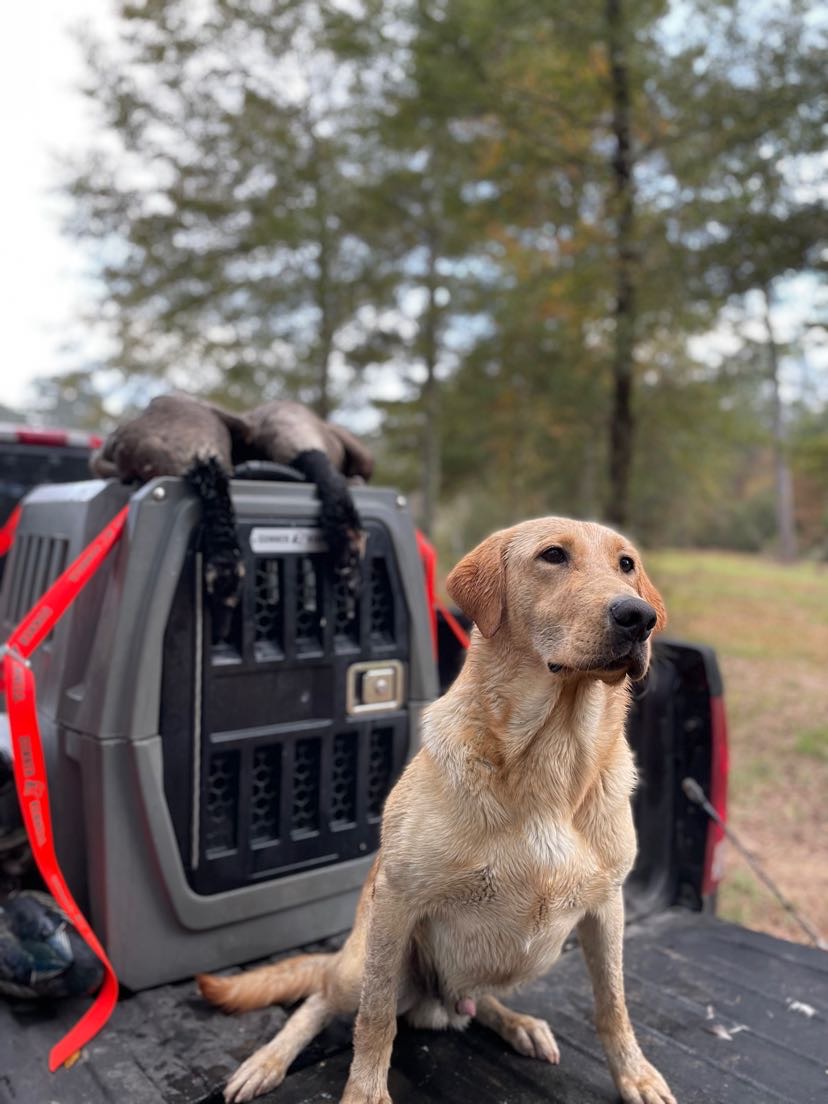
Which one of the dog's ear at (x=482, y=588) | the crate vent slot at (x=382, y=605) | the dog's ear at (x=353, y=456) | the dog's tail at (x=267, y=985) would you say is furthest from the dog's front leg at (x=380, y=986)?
the dog's ear at (x=353, y=456)

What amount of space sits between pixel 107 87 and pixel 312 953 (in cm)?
1268

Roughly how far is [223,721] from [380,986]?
751 millimetres

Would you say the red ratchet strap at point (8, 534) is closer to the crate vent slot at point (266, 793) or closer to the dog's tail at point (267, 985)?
the crate vent slot at point (266, 793)

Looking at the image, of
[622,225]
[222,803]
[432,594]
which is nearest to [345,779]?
[222,803]

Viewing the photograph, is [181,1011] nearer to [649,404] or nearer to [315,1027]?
[315,1027]

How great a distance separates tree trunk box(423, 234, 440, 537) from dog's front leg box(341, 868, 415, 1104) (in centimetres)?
1143

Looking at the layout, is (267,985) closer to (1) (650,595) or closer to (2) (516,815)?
(2) (516,815)

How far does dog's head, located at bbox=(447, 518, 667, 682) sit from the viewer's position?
1.53m

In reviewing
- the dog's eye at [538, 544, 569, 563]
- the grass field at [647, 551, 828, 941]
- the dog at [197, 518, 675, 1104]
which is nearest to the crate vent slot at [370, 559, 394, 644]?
the dog at [197, 518, 675, 1104]

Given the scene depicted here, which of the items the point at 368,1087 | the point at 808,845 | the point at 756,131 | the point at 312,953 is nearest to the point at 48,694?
the point at 312,953

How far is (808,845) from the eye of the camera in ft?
17.0

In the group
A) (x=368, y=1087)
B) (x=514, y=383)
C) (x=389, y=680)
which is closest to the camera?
(x=368, y=1087)

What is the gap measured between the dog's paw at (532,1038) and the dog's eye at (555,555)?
107 centimetres

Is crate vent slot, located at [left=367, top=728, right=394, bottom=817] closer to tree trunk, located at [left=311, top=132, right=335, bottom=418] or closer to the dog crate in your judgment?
the dog crate
